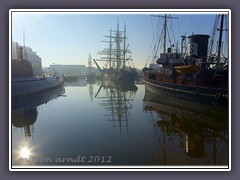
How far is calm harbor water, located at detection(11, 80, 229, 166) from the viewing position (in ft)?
13.4

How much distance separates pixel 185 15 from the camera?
414 centimetres

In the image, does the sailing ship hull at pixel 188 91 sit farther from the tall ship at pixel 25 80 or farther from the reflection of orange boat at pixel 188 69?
the tall ship at pixel 25 80

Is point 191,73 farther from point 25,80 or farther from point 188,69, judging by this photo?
point 25,80

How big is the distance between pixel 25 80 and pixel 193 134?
16.0 feet

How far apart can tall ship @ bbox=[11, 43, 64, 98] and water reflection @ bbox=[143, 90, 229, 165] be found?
3.15 metres

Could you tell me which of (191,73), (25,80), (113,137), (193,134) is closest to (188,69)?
(191,73)

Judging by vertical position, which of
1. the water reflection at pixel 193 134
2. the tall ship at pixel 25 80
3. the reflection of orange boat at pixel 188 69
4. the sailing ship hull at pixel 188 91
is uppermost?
the reflection of orange boat at pixel 188 69

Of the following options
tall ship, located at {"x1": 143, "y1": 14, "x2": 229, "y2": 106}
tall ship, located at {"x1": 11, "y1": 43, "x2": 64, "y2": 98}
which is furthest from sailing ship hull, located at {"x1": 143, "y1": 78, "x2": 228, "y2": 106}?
tall ship, located at {"x1": 11, "y1": 43, "x2": 64, "y2": 98}

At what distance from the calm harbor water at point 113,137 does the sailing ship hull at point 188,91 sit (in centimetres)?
55

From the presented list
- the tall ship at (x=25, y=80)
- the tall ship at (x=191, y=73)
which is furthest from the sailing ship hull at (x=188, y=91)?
the tall ship at (x=25, y=80)

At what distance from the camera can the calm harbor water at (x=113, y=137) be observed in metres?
4.07

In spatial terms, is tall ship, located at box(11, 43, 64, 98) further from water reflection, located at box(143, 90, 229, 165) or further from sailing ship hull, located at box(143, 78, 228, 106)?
sailing ship hull, located at box(143, 78, 228, 106)
